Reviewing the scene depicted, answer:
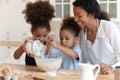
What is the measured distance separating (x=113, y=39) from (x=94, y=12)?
0.84 feet

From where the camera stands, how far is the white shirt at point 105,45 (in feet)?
5.87

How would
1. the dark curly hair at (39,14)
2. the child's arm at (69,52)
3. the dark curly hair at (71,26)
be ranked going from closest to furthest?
the child's arm at (69,52), the dark curly hair at (71,26), the dark curly hair at (39,14)

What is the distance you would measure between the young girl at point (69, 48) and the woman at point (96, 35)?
0.26 ft

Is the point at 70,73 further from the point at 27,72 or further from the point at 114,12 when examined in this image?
the point at 114,12

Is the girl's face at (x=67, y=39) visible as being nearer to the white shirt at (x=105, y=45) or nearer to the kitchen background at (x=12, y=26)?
the white shirt at (x=105, y=45)


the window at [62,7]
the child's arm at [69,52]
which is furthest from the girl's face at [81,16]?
the window at [62,7]

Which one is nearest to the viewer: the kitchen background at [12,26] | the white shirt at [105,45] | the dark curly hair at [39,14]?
the white shirt at [105,45]

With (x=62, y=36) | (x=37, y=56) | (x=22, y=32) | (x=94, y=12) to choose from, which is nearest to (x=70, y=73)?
(x=37, y=56)

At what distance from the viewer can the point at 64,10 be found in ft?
11.5

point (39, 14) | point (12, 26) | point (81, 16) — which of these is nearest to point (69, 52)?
point (81, 16)

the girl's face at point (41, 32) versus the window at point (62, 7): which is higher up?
the window at point (62, 7)

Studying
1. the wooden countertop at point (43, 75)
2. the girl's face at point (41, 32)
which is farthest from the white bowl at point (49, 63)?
the girl's face at point (41, 32)

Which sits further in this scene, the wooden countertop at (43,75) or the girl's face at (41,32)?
the girl's face at (41,32)

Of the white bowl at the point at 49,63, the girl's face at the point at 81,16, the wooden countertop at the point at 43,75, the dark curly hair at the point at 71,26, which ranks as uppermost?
the girl's face at the point at 81,16
